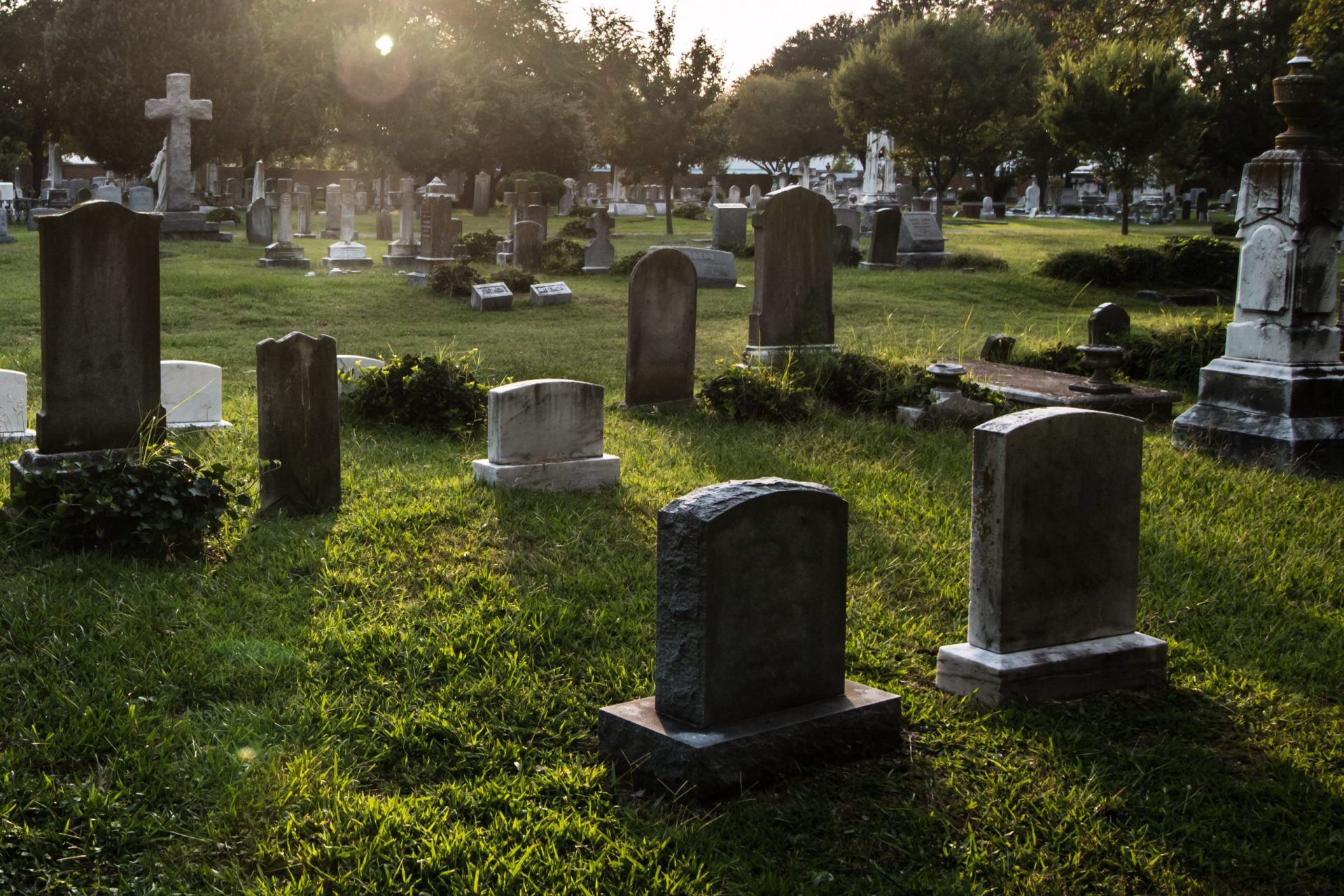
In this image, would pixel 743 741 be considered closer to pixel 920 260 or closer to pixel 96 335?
pixel 96 335

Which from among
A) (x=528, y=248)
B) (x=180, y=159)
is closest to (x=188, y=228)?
(x=180, y=159)

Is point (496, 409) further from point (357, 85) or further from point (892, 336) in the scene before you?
point (357, 85)

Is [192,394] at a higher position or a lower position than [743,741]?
higher

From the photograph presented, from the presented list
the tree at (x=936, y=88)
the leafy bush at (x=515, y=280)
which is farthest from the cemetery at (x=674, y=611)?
the tree at (x=936, y=88)

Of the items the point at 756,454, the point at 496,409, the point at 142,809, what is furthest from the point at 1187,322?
the point at 142,809

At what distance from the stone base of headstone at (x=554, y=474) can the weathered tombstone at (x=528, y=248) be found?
1492 cm

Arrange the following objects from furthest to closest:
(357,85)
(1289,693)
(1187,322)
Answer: (357,85) < (1187,322) < (1289,693)

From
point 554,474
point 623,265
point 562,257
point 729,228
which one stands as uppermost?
point 729,228

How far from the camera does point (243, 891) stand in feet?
9.99

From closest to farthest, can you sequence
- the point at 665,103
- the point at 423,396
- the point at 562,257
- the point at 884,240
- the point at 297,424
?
1. the point at 297,424
2. the point at 423,396
3. the point at 562,257
4. the point at 884,240
5. the point at 665,103

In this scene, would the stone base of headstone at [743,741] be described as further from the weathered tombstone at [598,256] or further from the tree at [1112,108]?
the tree at [1112,108]

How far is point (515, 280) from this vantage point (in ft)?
61.4

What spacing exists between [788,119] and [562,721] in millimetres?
65269

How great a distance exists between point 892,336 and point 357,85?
35548mm
